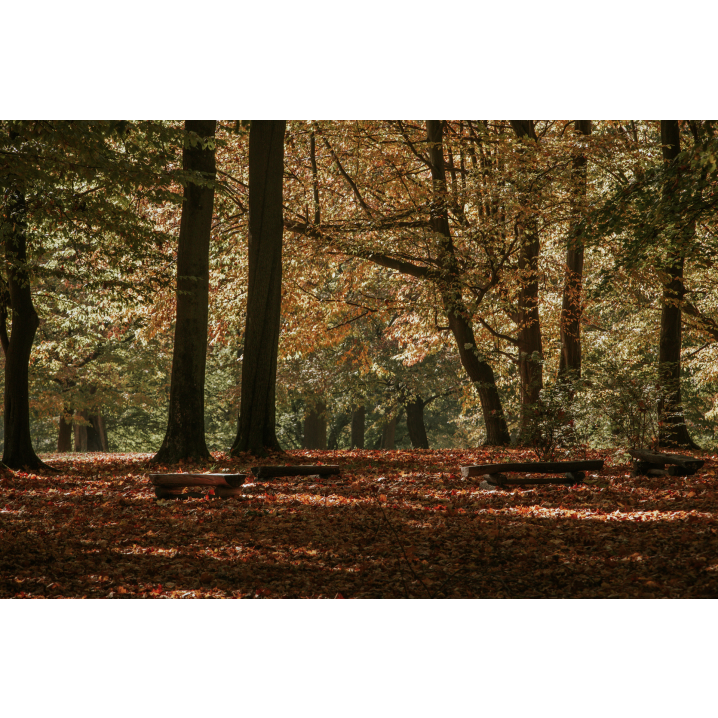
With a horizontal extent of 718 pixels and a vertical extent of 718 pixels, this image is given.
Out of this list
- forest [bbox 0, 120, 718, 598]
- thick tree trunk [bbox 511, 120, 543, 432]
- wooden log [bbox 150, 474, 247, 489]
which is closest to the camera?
forest [bbox 0, 120, 718, 598]

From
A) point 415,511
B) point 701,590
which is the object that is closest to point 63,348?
point 415,511

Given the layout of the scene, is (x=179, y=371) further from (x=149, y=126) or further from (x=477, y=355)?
(x=477, y=355)

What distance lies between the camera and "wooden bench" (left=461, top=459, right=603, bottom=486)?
8.73 metres

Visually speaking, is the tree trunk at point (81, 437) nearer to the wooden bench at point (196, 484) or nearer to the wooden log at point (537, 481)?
the wooden bench at point (196, 484)

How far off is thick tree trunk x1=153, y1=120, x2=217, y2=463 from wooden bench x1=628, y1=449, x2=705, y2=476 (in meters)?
6.52

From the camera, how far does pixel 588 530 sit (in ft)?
20.1

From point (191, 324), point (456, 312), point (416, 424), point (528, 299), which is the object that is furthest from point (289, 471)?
point (416, 424)

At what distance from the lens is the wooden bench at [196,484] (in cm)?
815

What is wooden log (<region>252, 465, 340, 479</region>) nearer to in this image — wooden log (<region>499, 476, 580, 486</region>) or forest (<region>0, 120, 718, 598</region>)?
forest (<region>0, 120, 718, 598</region>)

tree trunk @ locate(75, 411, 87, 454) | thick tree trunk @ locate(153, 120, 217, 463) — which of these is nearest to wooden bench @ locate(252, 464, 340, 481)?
thick tree trunk @ locate(153, 120, 217, 463)

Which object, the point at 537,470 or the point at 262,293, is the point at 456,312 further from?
the point at 537,470

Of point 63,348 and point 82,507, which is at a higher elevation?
point 63,348

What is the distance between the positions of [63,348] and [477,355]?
11.1 metres

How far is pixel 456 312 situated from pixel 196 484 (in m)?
7.08
